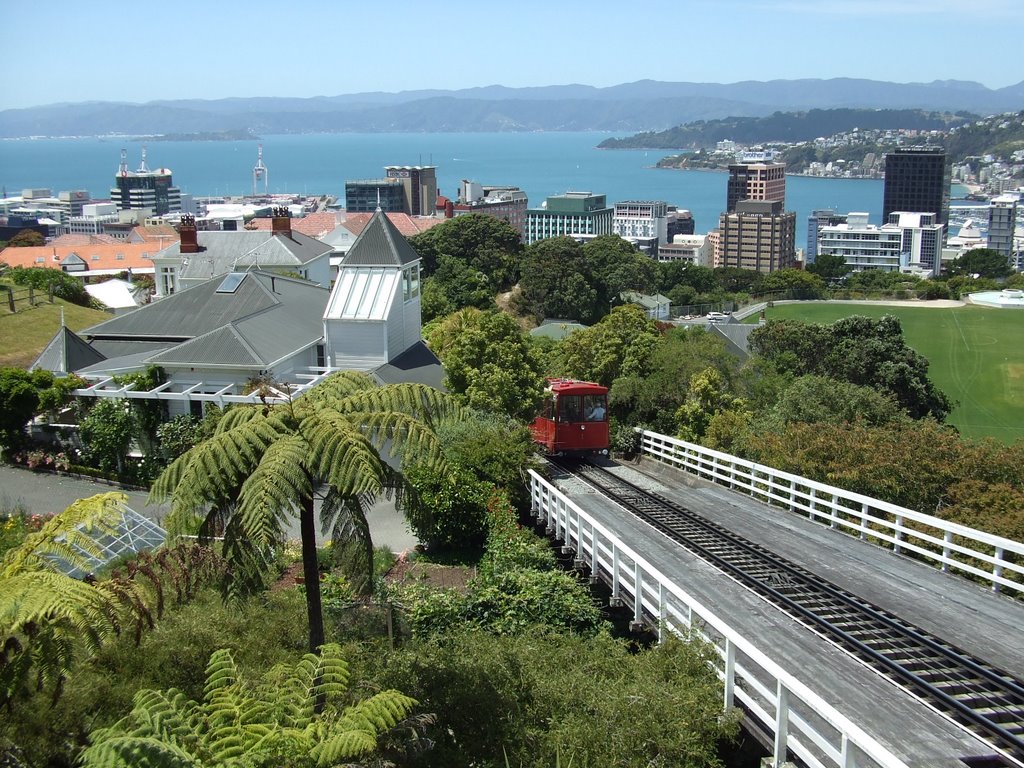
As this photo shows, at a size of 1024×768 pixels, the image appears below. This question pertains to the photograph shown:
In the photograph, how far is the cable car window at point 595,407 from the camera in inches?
898

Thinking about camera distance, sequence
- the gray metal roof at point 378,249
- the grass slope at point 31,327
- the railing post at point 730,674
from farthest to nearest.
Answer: the grass slope at point 31,327 → the gray metal roof at point 378,249 → the railing post at point 730,674

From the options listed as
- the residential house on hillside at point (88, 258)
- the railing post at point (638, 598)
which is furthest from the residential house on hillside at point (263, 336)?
the residential house on hillside at point (88, 258)

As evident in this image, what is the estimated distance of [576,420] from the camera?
22703mm

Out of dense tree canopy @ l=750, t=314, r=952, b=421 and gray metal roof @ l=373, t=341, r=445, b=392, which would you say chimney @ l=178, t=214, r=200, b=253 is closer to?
gray metal roof @ l=373, t=341, r=445, b=392

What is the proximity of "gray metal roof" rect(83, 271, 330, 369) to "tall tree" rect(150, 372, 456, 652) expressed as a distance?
17688mm

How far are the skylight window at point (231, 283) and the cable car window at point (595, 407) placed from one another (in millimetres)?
14815

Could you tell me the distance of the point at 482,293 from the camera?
62.6 metres

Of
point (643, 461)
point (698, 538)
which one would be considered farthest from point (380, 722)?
point (643, 461)

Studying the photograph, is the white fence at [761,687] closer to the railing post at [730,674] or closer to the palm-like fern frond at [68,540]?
the railing post at [730,674]

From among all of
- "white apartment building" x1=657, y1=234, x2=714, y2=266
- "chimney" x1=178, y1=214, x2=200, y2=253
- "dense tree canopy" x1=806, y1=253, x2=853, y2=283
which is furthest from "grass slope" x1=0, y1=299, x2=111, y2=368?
"white apartment building" x1=657, y1=234, x2=714, y2=266

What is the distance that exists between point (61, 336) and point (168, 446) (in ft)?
22.8

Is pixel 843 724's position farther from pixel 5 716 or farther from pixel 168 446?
pixel 168 446

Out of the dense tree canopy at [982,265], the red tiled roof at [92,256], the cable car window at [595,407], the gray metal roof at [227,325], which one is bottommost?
the dense tree canopy at [982,265]

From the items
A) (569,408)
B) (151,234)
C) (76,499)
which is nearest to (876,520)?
(569,408)
